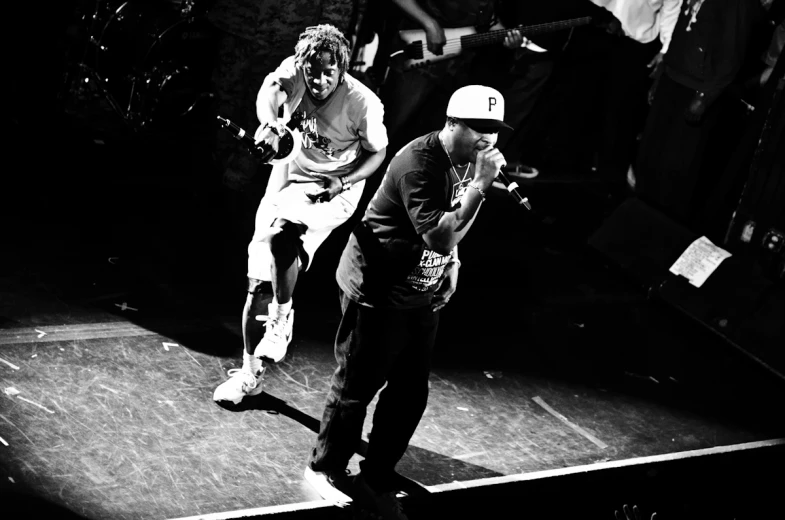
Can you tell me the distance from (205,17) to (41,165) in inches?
63.4

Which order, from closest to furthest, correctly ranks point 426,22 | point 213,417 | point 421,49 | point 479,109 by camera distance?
point 479,109
point 213,417
point 426,22
point 421,49

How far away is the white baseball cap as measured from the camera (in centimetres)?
360

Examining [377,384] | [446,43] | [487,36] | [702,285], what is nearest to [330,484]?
[377,384]

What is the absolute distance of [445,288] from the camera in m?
3.94

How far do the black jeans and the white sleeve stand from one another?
4.54m

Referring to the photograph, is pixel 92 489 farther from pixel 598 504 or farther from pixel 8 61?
pixel 8 61

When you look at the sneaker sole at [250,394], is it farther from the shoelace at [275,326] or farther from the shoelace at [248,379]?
the shoelace at [275,326]

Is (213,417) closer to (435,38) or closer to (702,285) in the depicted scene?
(702,285)

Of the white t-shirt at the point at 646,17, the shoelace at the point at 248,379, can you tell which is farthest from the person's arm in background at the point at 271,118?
the white t-shirt at the point at 646,17

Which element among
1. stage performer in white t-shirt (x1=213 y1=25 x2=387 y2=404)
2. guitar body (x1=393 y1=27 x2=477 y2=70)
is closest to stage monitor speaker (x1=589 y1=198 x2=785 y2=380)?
guitar body (x1=393 y1=27 x2=477 y2=70)

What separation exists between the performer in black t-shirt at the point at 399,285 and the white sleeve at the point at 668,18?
426 cm

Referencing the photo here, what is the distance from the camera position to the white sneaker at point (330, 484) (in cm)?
391

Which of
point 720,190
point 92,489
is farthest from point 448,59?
point 92,489

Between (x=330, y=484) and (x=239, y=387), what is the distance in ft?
2.75
